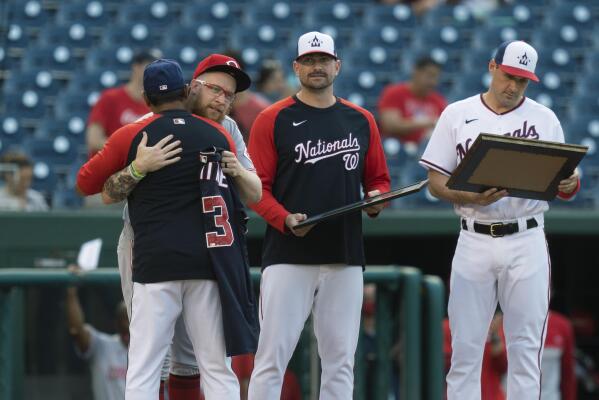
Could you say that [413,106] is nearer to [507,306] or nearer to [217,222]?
[507,306]

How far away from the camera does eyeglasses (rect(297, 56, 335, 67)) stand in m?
5.02

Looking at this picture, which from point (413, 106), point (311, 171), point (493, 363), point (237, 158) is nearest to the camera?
point (237, 158)

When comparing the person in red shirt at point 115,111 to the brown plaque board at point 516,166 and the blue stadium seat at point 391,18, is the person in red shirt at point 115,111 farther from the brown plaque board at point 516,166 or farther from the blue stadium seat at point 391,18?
the blue stadium seat at point 391,18

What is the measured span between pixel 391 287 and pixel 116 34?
5287 mm

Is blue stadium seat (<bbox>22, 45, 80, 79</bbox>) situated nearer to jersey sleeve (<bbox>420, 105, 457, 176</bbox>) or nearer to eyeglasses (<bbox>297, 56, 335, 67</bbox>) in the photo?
eyeglasses (<bbox>297, 56, 335, 67</bbox>)

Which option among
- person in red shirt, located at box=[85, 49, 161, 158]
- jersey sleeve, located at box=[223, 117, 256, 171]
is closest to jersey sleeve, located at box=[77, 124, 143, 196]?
jersey sleeve, located at box=[223, 117, 256, 171]

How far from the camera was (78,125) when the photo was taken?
31.2ft

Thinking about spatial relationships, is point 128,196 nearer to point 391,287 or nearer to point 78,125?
point 391,287

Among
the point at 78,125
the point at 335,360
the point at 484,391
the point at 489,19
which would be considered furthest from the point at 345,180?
the point at 489,19

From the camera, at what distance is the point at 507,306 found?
4980mm

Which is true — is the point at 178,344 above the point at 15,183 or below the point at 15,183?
below

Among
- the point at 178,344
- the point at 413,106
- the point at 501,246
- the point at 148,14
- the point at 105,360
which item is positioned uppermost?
the point at 148,14

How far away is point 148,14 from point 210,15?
23.2 inches

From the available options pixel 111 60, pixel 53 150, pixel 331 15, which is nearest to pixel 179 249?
pixel 53 150
